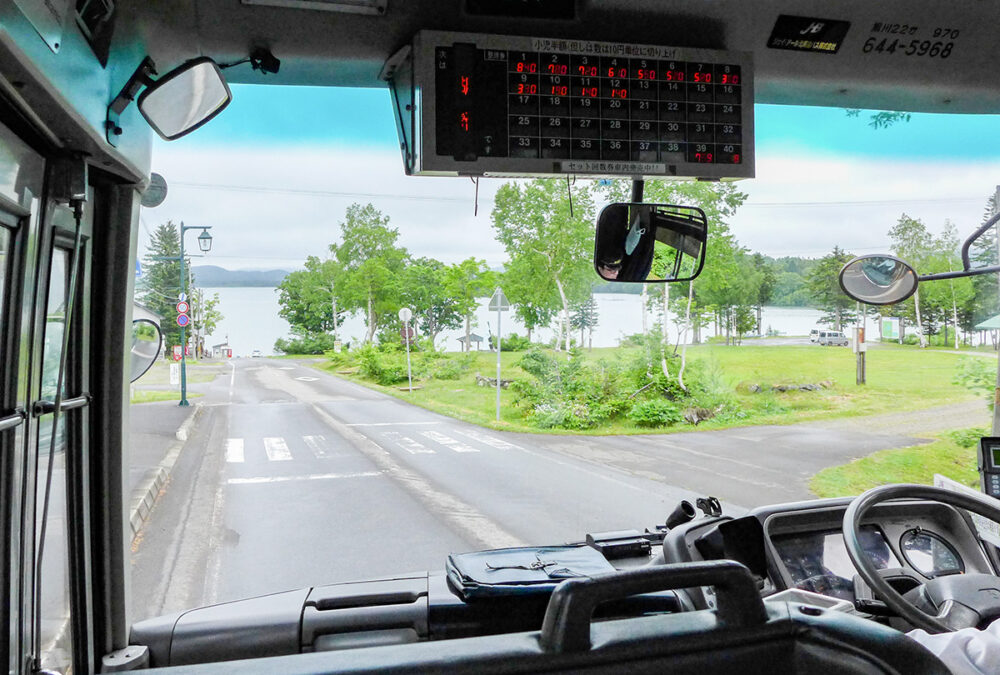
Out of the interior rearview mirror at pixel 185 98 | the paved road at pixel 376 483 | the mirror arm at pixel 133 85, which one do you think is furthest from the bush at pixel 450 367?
the mirror arm at pixel 133 85

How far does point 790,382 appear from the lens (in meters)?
2.95

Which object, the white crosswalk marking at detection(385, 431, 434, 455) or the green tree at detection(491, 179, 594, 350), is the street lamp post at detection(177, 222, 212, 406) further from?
the green tree at detection(491, 179, 594, 350)

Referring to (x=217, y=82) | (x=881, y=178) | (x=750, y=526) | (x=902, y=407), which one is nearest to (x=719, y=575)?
(x=750, y=526)

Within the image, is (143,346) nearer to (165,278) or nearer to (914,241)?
(165,278)

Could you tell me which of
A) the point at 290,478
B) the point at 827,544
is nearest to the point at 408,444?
the point at 290,478

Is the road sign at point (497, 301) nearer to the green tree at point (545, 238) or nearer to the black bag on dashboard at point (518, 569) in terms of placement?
the green tree at point (545, 238)

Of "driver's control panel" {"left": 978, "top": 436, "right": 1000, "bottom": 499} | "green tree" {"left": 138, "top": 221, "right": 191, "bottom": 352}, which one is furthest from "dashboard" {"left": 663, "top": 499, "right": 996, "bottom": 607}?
"green tree" {"left": 138, "top": 221, "right": 191, "bottom": 352}

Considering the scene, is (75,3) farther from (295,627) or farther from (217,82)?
(295,627)

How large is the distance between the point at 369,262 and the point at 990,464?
2226mm

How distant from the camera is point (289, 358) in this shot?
2449 millimetres

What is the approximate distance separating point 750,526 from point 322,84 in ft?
5.78

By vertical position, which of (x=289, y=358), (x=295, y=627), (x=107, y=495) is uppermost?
(x=289, y=358)

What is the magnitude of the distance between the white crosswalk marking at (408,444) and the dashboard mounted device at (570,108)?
3.31ft

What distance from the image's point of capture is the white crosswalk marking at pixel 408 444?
2561 millimetres
